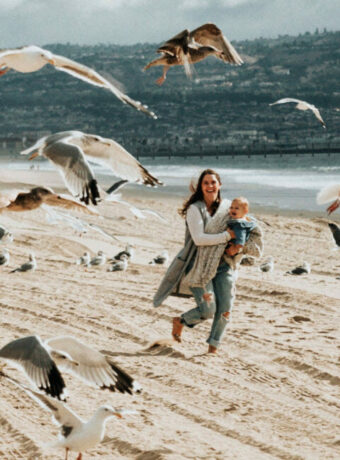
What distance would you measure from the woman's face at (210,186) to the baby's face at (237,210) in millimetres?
144

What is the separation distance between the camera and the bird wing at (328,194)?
220 inches

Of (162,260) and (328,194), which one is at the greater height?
(328,194)

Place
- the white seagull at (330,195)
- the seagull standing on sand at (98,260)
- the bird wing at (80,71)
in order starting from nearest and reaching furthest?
the bird wing at (80,71) < the white seagull at (330,195) < the seagull standing on sand at (98,260)

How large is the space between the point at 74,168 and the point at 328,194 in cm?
224

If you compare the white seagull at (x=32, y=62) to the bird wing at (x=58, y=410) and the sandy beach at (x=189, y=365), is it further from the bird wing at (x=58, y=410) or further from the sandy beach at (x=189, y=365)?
the sandy beach at (x=189, y=365)

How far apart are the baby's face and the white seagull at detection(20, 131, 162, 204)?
118cm

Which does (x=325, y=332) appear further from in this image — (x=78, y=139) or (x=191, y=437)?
(x=78, y=139)

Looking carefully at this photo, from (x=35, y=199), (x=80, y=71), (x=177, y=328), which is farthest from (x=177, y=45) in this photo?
(x=177, y=328)

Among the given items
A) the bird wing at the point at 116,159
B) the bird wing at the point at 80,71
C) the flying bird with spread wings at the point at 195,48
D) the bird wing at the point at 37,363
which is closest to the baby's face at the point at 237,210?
the flying bird with spread wings at the point at 195,48

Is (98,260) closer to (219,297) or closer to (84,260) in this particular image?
(84,260)

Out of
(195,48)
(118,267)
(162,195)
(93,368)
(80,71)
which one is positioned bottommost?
(162,195)

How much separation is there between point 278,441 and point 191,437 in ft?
1.43

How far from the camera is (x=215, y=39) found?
550 cm

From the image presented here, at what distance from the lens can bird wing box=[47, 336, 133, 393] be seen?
13.1ft
